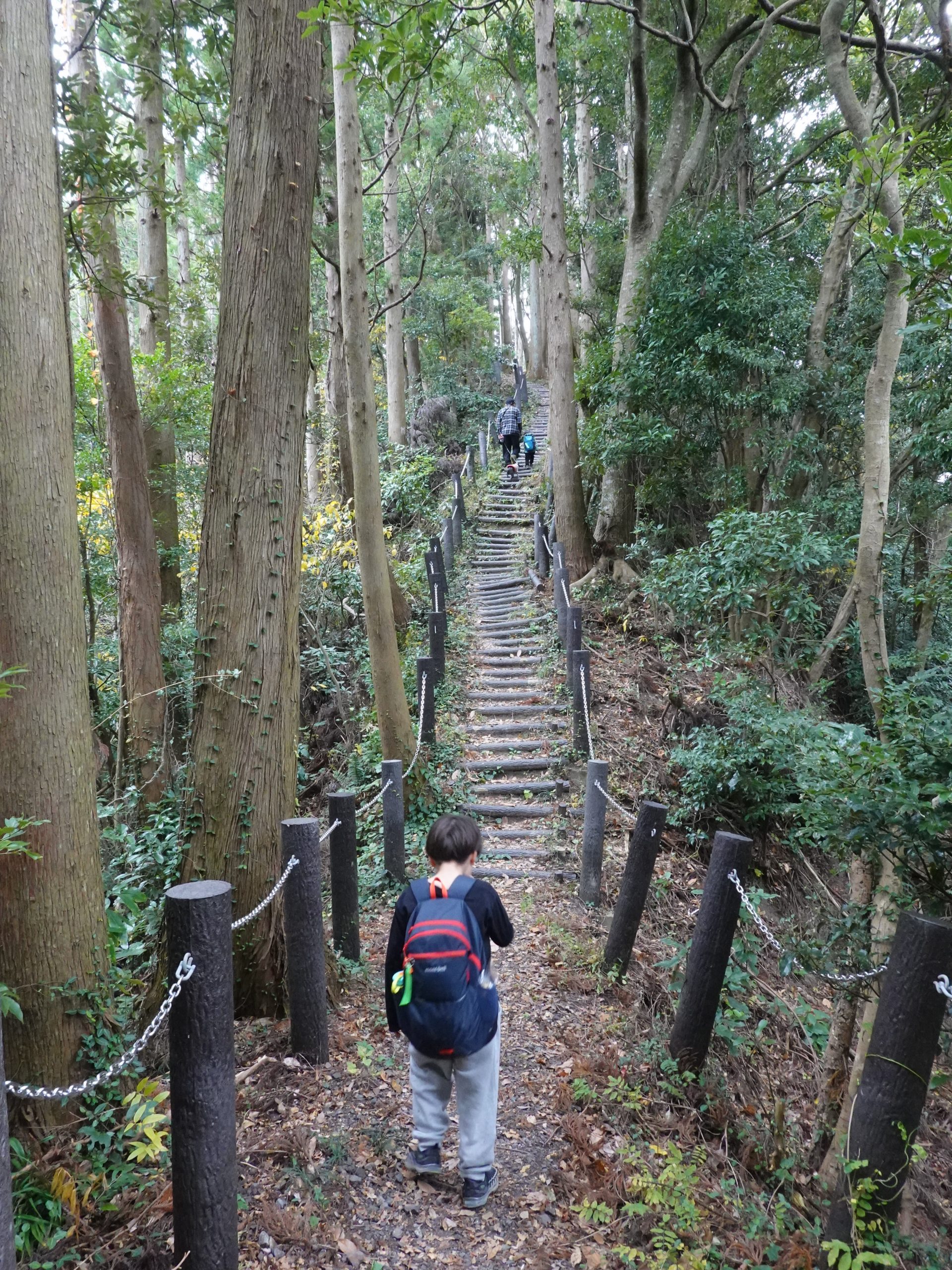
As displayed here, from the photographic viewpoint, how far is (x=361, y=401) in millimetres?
7102

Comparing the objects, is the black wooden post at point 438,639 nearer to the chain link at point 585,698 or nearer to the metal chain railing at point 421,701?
the metal chain railing at point 421,701

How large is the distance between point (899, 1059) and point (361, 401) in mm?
6303

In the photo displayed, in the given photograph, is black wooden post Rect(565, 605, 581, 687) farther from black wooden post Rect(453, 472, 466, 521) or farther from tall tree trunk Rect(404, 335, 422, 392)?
tall tree trunk Rect(404, 335, 422, 392)

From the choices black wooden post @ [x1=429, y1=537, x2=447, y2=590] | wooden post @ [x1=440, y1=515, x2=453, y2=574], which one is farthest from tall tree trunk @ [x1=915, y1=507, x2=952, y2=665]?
wooden post @ [x1=440, y1=515, x2=453, y2=574]

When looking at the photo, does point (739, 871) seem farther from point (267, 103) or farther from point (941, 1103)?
point (267, 103)

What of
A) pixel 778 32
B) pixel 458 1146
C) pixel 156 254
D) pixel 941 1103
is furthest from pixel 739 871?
pixel 778 32

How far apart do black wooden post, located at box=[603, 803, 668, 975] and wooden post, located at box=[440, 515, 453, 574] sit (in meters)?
10.2

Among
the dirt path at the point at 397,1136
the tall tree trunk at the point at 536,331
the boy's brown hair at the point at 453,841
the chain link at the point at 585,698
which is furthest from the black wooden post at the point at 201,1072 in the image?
the tall tree trunk at the point at 536,331

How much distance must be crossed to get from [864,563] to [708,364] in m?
4.80

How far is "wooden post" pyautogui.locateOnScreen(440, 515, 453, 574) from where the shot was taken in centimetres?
1483

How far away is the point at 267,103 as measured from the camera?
4.02 meters

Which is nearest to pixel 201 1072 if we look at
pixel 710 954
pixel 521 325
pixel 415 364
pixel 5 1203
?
pixel 5 1203

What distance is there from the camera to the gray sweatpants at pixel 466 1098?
2945 millimetres

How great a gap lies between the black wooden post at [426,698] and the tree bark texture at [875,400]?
14.3 feet
